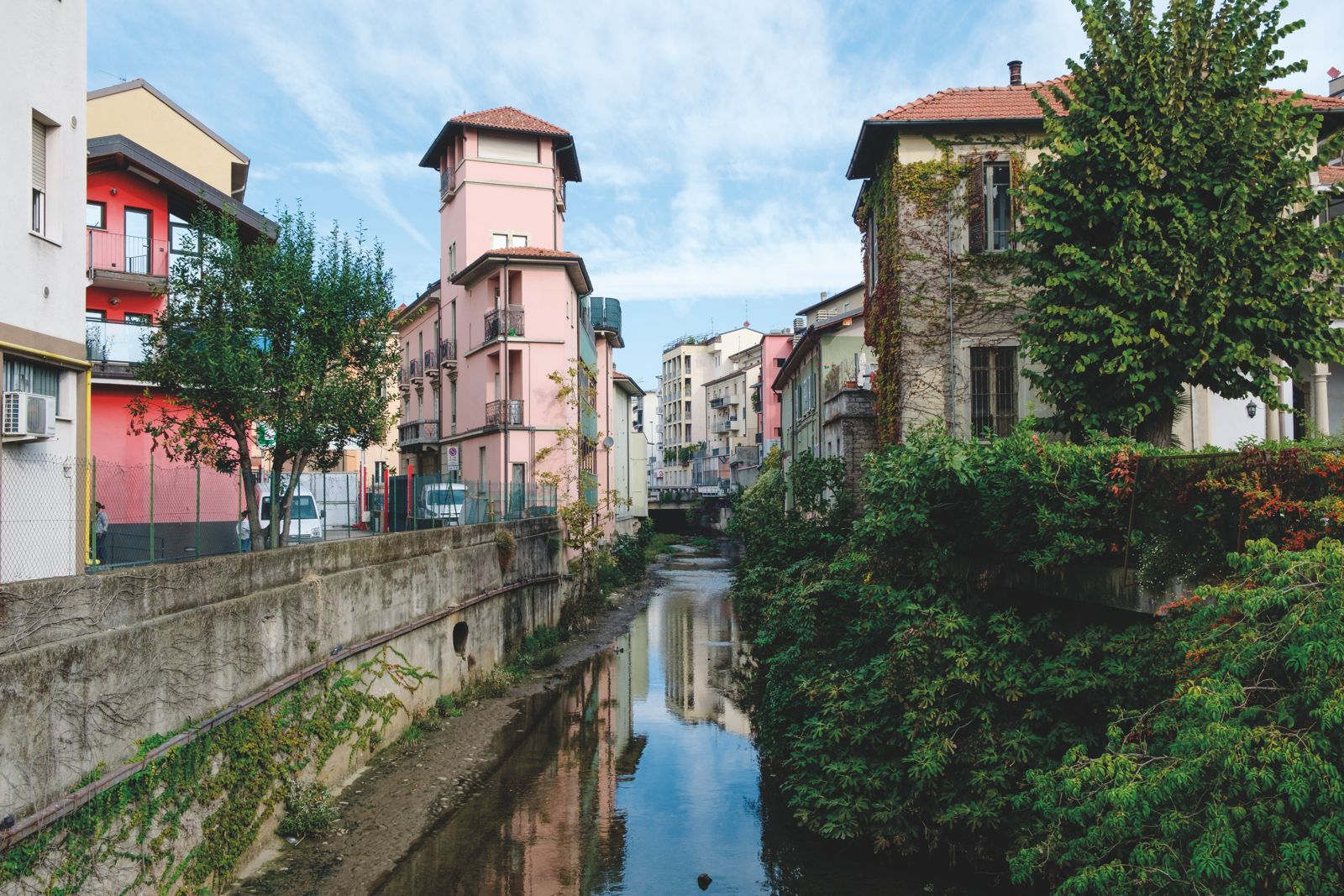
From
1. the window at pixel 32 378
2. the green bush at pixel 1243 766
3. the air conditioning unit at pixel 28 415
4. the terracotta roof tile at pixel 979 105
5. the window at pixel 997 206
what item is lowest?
the green bush at pixel 1243 766

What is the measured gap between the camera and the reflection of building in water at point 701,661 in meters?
20.7

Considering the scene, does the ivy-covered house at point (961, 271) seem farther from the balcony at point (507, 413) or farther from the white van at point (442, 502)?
the balcony at point (507, 413)

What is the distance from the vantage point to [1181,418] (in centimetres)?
1942

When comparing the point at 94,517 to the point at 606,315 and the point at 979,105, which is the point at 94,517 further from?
the point at 606,315

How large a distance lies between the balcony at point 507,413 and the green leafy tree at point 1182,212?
78.5 feet

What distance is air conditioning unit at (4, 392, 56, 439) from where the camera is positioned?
1279 cm

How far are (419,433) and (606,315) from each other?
12.6 meters

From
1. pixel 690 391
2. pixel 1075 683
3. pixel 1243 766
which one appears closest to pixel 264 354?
pixel 1075 683

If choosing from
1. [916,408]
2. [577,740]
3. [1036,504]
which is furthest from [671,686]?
[1036,504]

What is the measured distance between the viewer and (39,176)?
13.9 metres

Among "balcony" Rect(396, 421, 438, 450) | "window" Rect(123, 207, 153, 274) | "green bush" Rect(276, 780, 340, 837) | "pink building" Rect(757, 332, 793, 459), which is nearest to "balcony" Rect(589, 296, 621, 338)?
"balcony" Rect(396, 421, 438, 450)

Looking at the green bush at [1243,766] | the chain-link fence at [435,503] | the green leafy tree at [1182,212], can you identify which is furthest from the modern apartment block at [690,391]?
the green bush at [1243,766]

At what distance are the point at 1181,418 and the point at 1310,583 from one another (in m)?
14.3

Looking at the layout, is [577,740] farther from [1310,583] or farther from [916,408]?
[1310,583]
